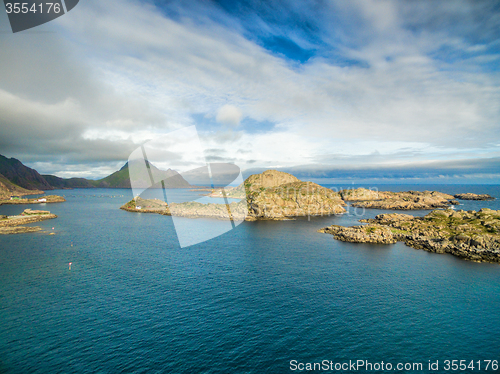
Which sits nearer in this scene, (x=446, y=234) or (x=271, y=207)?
(x=446, y=234)

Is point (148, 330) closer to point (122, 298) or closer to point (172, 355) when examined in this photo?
point (172, 355)
